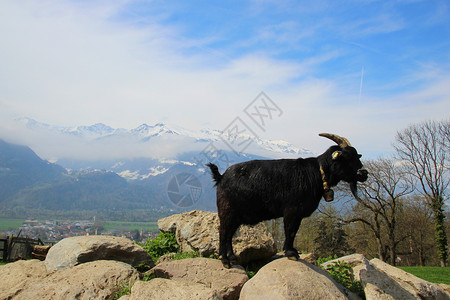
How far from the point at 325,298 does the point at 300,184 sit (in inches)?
80.1

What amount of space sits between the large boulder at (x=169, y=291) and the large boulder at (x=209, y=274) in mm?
286

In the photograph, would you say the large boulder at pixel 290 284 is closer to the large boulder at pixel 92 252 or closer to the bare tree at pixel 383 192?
the large boulder at pixel 92 252

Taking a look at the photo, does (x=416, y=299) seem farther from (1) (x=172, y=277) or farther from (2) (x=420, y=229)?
(2) (x=420, y=229)

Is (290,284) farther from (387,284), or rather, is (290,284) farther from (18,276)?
(18,276)

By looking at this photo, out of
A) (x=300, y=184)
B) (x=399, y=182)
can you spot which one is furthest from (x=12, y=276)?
(x=399, y=182)

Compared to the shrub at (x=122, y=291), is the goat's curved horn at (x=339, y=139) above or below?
above

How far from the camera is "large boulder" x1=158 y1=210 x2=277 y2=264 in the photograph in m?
8.01

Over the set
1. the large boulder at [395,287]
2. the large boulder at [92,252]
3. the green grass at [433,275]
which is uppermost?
the large boulder at [92,252]

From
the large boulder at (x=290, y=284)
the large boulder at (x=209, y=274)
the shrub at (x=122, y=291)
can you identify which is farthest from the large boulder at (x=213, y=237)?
the shrub at (x=122, y=291)

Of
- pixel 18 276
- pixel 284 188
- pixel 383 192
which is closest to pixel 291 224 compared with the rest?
pixel 284 188

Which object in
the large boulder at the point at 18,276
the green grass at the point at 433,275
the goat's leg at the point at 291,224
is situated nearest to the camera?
the goat's leg at the point at 291,224

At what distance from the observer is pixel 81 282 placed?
263 inches

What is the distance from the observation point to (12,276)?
7551mm

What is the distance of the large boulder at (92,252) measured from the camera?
25.5 feet
